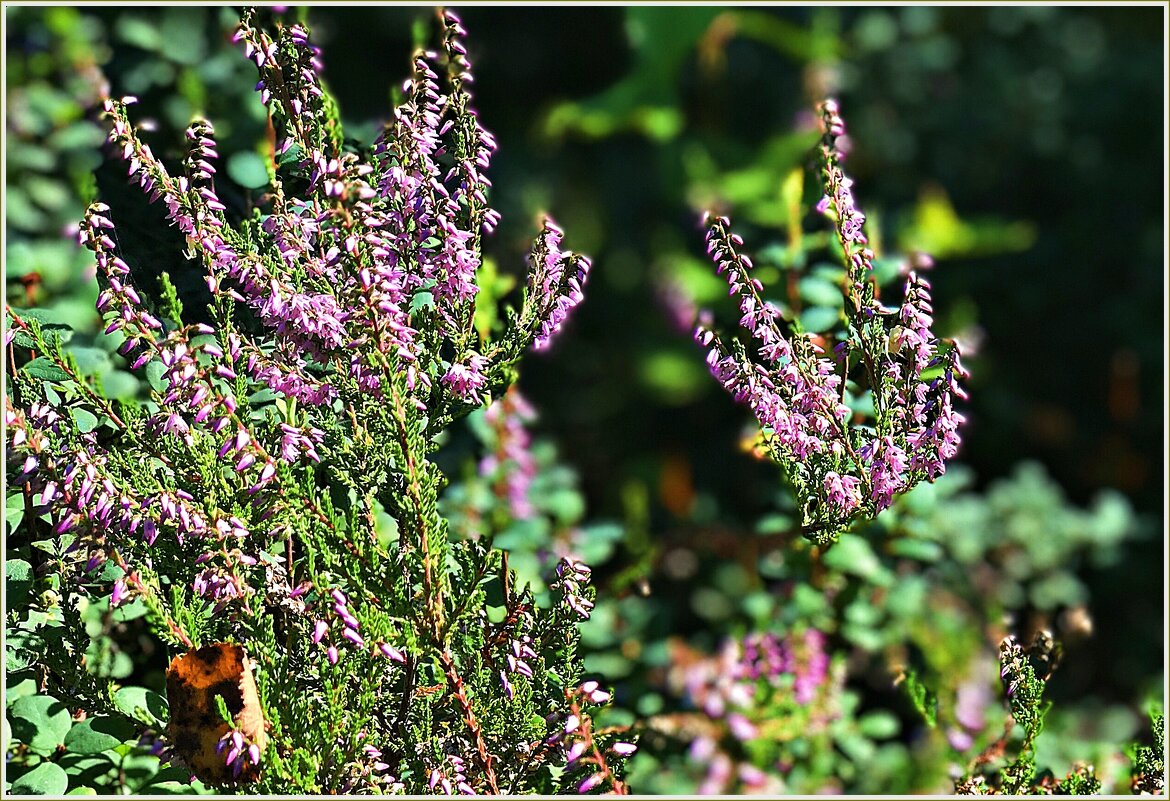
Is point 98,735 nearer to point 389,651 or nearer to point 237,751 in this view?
point 237,751

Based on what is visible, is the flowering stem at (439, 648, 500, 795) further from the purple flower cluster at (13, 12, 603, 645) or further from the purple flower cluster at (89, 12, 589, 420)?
the purple flower cluster at (89, 12, 589, 420)

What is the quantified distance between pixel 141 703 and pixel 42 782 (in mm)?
146

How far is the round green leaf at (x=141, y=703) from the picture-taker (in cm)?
146

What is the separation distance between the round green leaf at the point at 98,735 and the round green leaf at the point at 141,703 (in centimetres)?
2

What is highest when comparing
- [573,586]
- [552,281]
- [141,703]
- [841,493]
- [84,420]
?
[552,281]

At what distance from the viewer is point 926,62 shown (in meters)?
4.52

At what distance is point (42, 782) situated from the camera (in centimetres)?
142

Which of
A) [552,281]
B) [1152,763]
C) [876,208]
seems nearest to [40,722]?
[552,281]

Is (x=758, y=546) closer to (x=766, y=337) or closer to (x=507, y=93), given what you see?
(x=766, y=337)

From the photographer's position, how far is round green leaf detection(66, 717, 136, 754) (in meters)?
1.44

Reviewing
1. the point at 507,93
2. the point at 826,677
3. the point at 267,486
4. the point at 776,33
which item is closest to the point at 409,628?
the point at 267,486

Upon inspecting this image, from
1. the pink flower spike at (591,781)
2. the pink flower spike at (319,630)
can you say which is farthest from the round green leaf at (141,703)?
the pink flower spike at (591,781)

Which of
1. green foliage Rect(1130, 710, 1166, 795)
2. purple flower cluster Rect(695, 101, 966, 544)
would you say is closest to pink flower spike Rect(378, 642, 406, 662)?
purple flower cluster Rect(695, 101, 966, 544)

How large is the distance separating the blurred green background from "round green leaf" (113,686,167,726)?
1.47m
